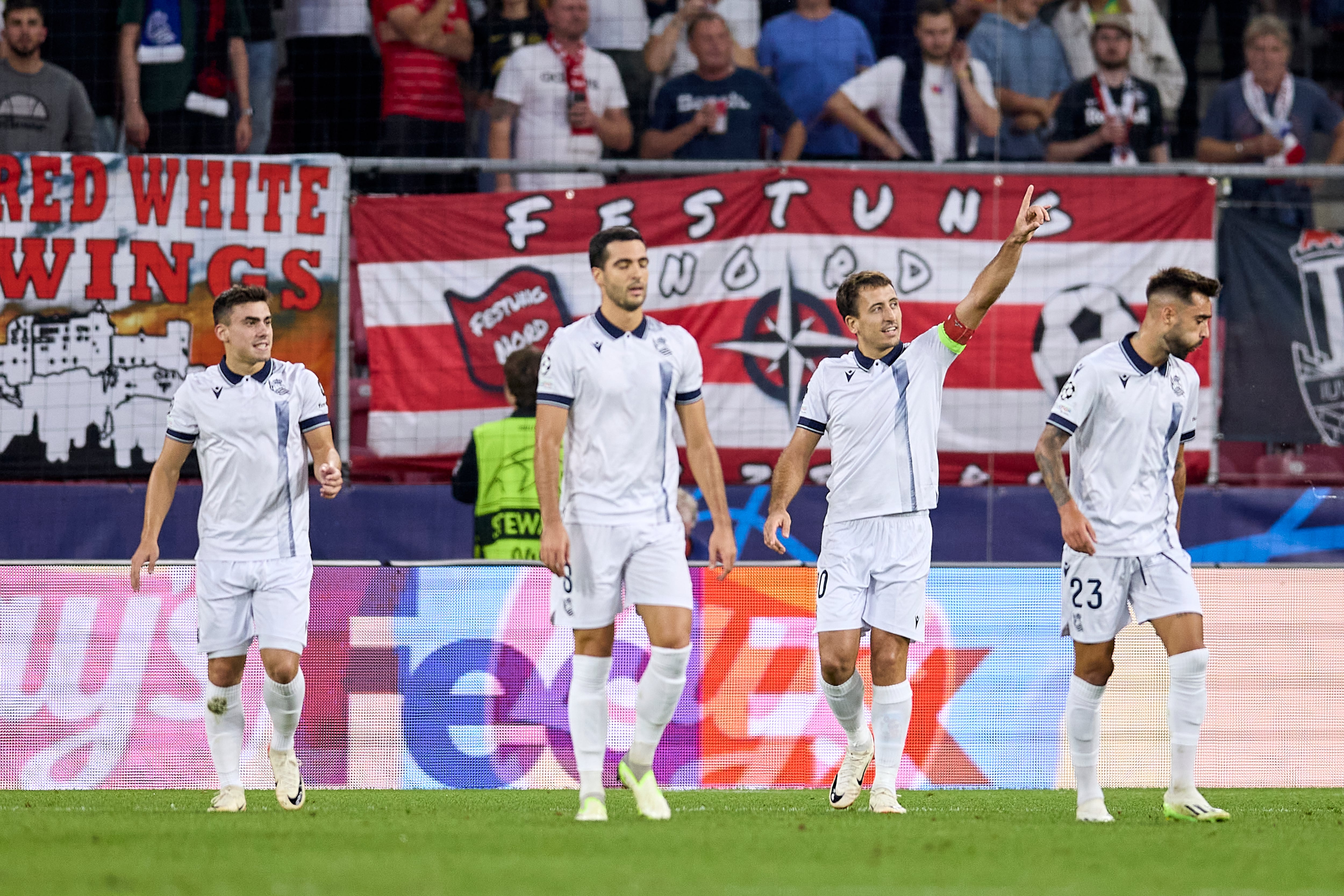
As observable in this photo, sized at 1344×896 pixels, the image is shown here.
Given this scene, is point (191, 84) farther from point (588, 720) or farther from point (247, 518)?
point (588, 720)

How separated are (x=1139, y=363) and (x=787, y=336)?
5.33 meters

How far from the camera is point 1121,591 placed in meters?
6.98

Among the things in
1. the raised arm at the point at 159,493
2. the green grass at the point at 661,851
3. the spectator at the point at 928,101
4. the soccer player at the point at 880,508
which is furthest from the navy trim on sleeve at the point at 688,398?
the spectator at the point at 928,101

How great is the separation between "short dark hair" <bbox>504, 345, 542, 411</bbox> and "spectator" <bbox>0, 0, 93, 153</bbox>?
4.69 metres

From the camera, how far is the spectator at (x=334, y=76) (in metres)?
13.1

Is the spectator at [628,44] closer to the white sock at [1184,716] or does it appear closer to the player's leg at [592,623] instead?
the player's leg at [592,623]

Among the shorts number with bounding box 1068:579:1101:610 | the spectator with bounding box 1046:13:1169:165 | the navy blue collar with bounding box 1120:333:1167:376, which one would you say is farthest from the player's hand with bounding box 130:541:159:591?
the spectator with bounding box 1046:13:1169:165

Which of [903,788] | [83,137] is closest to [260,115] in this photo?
[83,137]

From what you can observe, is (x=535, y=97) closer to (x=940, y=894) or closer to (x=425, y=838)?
(x=425, y=838)

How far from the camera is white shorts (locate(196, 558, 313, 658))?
7.57m

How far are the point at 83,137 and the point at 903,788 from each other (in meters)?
7.65

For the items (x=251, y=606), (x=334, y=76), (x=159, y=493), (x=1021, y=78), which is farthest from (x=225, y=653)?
(x=1021, y=78)

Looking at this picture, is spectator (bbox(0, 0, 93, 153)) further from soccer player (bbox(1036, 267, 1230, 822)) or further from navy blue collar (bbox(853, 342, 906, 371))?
soccer player (bbox(1036, 267, 1230, 822))

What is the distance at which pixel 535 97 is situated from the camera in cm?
1298
